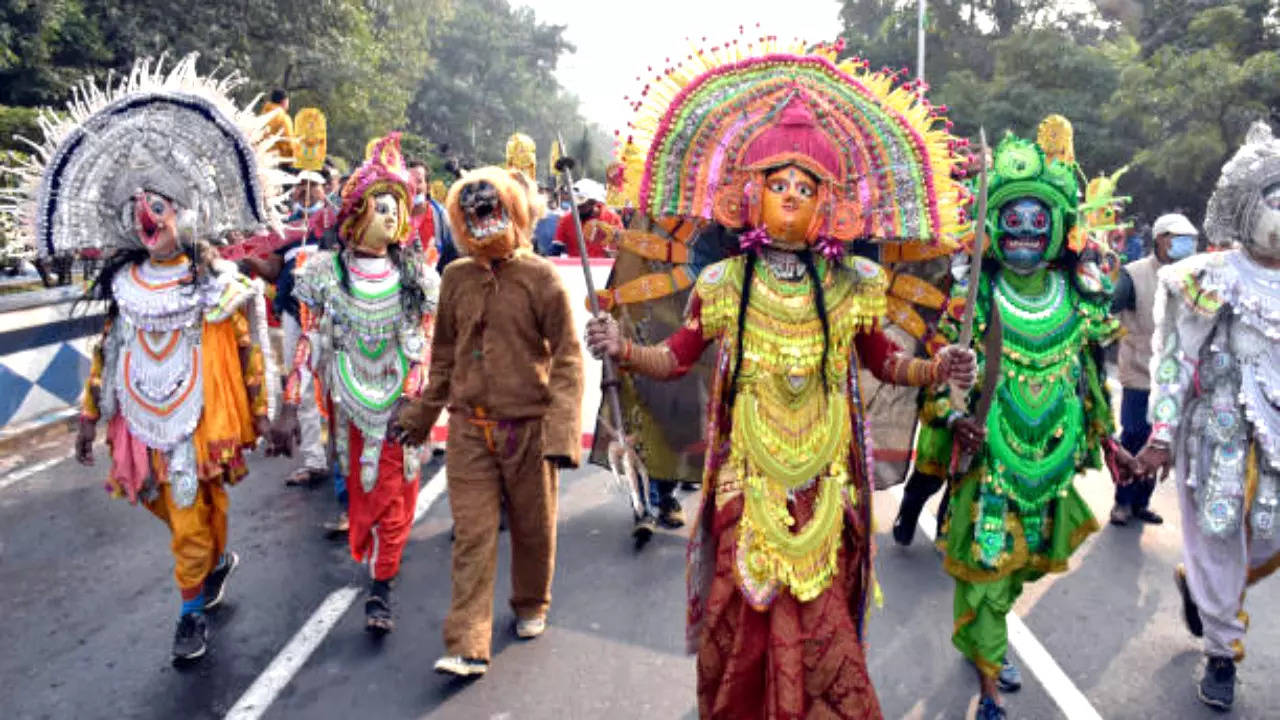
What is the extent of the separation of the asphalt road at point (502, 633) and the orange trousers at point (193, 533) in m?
0.36

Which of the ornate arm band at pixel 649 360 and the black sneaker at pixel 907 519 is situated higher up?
the ornate arm band at pixel 649 360

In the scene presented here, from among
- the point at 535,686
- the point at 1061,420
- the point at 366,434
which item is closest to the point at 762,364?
the point at 1061,420

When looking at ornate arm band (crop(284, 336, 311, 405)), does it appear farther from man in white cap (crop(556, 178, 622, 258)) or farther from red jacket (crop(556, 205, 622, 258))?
red jacket (crop(556, 205, 622, 258))

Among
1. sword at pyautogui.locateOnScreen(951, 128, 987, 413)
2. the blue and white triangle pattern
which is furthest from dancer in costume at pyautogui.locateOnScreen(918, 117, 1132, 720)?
the blue and white triangle pattern

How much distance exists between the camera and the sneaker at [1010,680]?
434 cm

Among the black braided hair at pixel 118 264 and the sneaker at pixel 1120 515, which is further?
the sneaker at pixel 1120 515

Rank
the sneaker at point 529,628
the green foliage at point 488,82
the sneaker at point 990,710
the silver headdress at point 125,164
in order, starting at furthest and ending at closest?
the green foliage at point 488,82
the sneaker at point 529,628
the silver headdress at point 125,164
the sneaker at point 990,710

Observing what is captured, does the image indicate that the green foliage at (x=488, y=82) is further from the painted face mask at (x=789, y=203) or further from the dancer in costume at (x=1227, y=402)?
the painted face mask at (x=789, y=203)

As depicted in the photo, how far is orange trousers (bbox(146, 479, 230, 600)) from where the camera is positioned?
4.66 metres

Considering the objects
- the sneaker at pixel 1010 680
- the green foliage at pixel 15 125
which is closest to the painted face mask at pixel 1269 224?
the sneaker at pixel 1010 680

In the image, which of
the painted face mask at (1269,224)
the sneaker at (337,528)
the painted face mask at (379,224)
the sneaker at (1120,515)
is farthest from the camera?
the sneaker at (1120,515)

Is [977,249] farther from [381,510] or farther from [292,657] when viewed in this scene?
[292,657]

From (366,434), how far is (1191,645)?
4086 millimetres

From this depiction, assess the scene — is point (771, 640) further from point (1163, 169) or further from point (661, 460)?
point (1163, 169)
